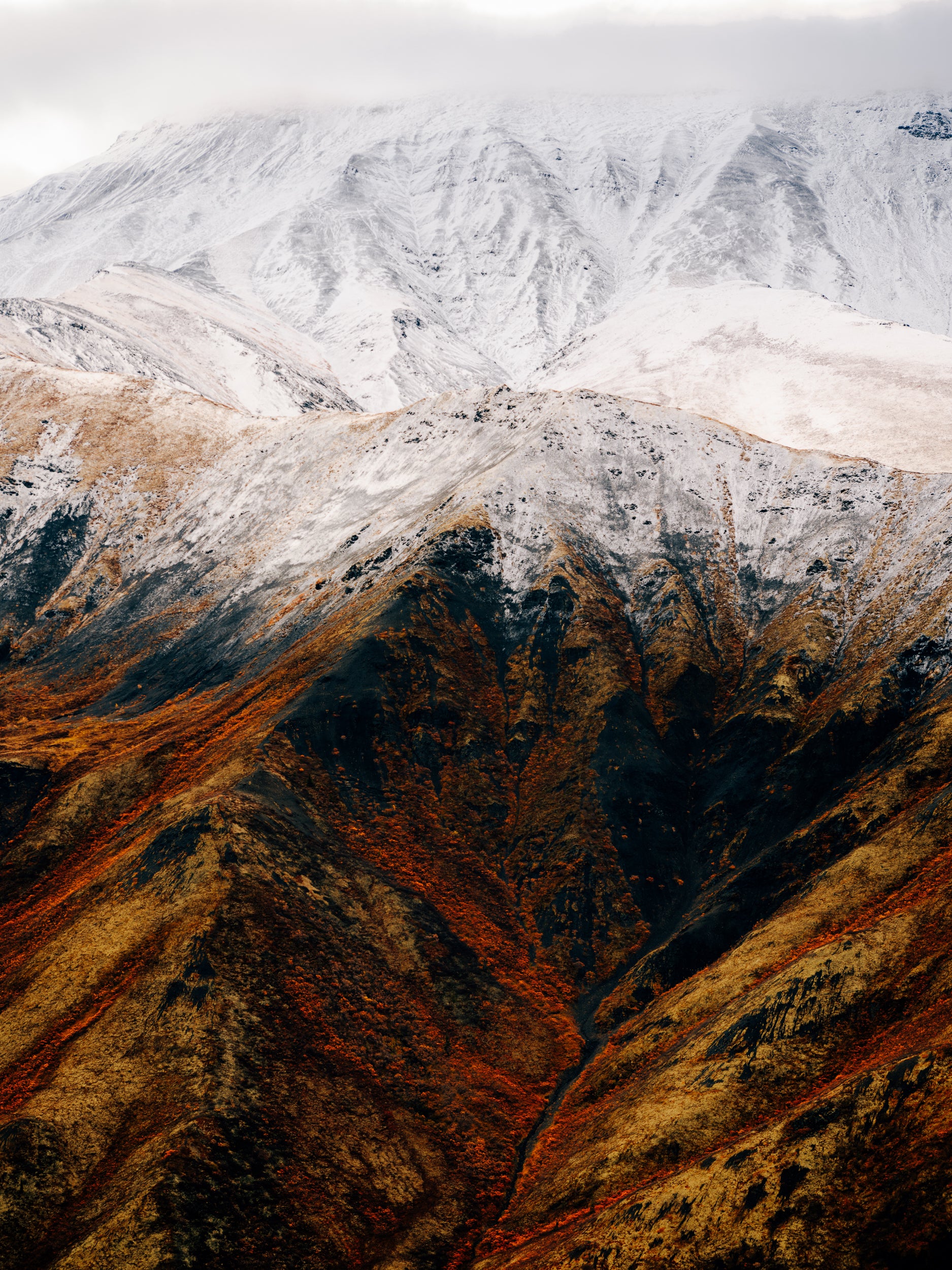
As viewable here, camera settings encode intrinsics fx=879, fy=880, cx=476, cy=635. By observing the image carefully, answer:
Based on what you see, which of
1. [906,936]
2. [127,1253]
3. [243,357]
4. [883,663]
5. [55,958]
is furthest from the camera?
[243,357]

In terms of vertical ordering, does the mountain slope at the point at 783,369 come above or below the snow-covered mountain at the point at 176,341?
below

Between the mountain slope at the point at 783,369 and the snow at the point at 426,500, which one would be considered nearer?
the snow at the point at 426,500

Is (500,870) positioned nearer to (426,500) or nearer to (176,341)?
(426,500)

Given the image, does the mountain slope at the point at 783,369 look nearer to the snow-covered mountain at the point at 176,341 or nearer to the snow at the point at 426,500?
the snow at the point at 426,500

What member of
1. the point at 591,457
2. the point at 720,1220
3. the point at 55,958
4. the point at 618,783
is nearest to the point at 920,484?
the point at 591,457

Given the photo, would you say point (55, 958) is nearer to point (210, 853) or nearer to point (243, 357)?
point (210, 853)

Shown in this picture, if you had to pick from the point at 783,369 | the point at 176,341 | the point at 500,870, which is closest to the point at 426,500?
the point at 500,870

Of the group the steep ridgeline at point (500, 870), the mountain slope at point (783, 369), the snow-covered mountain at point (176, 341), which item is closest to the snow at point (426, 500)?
the steep ridgeline at point (500, 870)
